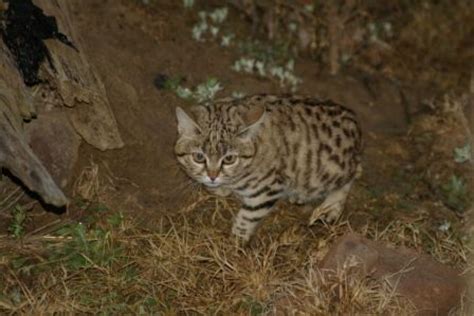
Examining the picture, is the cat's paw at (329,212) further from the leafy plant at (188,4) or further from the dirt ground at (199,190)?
the leafy plant at (188,4)

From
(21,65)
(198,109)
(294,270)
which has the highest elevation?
(21,65)

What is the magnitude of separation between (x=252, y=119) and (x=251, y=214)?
92cm

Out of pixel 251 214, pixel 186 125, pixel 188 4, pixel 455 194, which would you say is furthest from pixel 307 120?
pixel 188 4

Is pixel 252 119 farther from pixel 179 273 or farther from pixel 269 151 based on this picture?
pixel 179 273

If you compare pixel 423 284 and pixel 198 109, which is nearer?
pixel 423 284

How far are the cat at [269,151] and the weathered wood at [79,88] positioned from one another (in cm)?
80

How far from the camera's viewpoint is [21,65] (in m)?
6.55

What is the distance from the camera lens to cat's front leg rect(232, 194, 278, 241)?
7.05 metres

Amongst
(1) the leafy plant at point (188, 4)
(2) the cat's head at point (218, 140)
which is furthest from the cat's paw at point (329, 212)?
(1) the leafy plant at point (188, 4)

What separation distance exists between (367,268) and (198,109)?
202 cm

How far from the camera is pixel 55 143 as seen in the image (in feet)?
23.3

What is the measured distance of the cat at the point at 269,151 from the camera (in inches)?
266

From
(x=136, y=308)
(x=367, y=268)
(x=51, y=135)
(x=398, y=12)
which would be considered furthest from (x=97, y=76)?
(x=398, y=12)

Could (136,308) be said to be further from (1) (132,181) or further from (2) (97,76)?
(2) (97,76)
